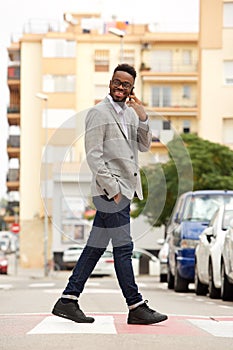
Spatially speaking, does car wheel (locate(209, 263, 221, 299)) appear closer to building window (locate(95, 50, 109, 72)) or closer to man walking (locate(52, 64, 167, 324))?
man walking (locate(52, 64, 167, 324))

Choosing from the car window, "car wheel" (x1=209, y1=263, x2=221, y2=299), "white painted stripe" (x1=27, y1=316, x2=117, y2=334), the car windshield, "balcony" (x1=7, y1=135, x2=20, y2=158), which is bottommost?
"balcony" (x1=7, y1=135, x2=20, y2=158)

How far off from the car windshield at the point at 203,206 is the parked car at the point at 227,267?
4035mm

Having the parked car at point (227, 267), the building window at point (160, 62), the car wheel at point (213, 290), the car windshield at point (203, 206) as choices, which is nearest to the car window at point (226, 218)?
the car wheel at point (213, 290)

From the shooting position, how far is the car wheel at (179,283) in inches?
845

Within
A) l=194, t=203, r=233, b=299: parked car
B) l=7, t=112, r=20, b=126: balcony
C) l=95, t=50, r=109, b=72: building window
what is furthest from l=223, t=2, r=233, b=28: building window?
l=194, t=203, r=233, b=299: parked car

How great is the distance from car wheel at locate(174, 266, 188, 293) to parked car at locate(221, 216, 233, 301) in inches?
176

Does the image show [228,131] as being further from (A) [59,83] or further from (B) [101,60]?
(A) [59,83]

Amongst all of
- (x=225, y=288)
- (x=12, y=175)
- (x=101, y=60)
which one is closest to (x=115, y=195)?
(x=225, y=288)

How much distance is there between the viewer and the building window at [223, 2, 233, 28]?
61562 millimetres

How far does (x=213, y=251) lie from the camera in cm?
1767

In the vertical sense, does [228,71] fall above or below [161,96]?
above

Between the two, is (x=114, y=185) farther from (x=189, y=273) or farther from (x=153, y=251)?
(x=153, y=251)

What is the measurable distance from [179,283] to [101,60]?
61395mm

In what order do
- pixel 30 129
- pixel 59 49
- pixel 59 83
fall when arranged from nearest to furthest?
pixel 59 83
pixel 59 49
pixel 30 129
